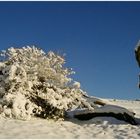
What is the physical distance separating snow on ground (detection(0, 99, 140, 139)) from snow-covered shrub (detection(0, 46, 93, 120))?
74cm

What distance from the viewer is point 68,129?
1577 cm

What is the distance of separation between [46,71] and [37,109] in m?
1.99

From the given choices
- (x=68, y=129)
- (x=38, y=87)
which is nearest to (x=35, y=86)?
(x=38, y=87)

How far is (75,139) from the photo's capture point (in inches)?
534

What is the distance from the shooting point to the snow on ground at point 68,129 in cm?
1412

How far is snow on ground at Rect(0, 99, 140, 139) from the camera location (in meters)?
14.1

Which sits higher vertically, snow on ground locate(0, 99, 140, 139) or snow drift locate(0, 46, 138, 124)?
snow drift locate(0, 46, 138, 124)

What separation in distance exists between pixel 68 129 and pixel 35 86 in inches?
153

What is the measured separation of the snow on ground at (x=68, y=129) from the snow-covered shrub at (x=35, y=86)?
74 centimetres

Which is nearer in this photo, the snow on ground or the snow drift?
the snow on ground

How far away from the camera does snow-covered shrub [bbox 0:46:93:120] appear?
17547 millimetres

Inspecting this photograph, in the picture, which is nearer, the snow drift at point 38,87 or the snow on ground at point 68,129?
the snow on ground at point 68,129

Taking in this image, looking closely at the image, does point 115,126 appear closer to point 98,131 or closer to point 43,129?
point 98,131

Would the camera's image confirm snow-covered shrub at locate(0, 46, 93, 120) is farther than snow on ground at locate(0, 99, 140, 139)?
Yes
